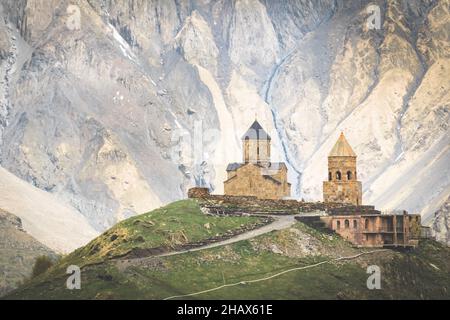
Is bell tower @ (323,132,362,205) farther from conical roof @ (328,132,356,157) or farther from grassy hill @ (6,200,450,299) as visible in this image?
grassy hill @ (6,200,450,299)

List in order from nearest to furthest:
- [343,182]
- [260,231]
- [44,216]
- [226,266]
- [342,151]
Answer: [226,266], [260,231], [343,182], [342,151], [44,216]

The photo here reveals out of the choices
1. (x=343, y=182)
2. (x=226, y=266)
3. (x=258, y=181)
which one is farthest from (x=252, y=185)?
(x=226, y=266)

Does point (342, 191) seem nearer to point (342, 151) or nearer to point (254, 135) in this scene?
point (342, 151)

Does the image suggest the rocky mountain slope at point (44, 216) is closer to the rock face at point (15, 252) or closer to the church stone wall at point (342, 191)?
the rock face at point (15, 252)

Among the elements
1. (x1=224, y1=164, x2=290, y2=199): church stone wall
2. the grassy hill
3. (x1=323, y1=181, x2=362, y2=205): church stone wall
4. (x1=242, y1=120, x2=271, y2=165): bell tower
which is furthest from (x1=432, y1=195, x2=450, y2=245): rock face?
the grassy hill

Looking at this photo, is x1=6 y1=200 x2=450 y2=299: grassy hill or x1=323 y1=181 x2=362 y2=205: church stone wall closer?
x1=6 y1=200 x2=450 y2=299: grassy hill
